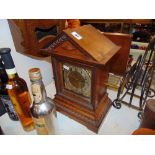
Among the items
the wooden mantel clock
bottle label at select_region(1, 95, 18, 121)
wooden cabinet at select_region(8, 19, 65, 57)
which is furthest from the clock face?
bottle label at select_region(1, 95, 18, 121)

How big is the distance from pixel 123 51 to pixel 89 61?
32 cm

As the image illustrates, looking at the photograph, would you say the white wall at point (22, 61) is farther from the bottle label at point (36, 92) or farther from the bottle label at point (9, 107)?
the bottle label at point (36, 92)

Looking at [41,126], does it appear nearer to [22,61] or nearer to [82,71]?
[82,71]

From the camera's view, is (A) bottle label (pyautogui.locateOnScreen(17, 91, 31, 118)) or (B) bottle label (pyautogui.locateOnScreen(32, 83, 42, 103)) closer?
(B) bottle label (pyautogui.locateOnScreen(32, 83, 42, 103))

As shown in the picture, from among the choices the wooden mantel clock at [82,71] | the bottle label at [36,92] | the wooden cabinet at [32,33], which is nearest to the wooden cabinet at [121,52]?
the wooden mantel clock at [82,71]

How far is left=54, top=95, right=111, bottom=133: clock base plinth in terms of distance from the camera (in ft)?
1.89

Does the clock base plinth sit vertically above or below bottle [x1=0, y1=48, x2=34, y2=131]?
below

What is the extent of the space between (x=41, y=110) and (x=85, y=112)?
18 centimetres

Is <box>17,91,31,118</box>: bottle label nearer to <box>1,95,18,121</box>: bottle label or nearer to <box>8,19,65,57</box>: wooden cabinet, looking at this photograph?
<box>1,95,18,121</box>: bottle label

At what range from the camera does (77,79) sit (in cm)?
58

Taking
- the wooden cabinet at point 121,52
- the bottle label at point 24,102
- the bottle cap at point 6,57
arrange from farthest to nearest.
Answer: the wooden cabinet at point 121,52 → the bottle label at point 24,102 → the bottle cap at point 6,57

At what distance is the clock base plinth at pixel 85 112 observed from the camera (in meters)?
0.58

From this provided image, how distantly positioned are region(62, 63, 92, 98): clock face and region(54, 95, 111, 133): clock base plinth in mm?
62
